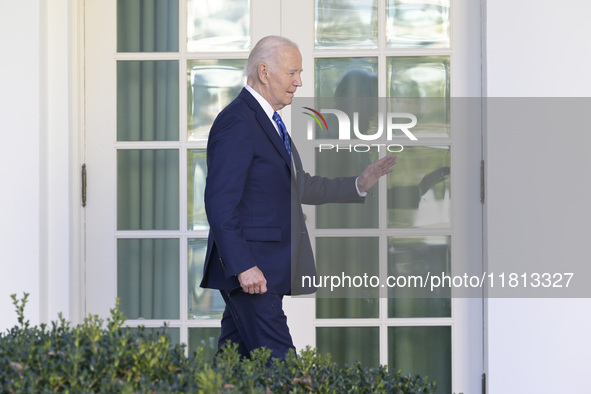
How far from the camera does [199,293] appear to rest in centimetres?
450

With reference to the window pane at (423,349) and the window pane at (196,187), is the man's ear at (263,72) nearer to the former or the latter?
the window pane at (196,187)

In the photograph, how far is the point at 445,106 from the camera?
4441 millimetres

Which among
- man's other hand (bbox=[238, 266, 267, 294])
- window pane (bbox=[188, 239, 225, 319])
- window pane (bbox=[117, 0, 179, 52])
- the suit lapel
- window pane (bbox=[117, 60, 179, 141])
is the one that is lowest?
window pane (bbox=[188, 239, 225, 319])

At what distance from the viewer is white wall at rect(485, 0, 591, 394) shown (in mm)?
4195

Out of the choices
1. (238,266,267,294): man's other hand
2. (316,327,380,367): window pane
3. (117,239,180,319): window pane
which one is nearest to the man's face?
(238,266,267,294): man's other hand

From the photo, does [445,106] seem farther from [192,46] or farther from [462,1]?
[192,46]

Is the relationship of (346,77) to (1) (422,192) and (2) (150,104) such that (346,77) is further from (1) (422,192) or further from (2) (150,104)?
(2) (150,104)

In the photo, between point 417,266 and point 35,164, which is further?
point 417,266

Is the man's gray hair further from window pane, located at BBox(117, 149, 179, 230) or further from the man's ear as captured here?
window pane, located at BBox(117, 149, 179, 230)

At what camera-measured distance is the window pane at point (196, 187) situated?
177 inches

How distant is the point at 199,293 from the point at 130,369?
2.53m

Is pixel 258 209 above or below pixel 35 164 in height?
below

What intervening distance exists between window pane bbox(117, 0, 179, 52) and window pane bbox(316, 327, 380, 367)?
157 centimetres

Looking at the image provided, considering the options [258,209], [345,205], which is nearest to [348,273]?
[345,205]
